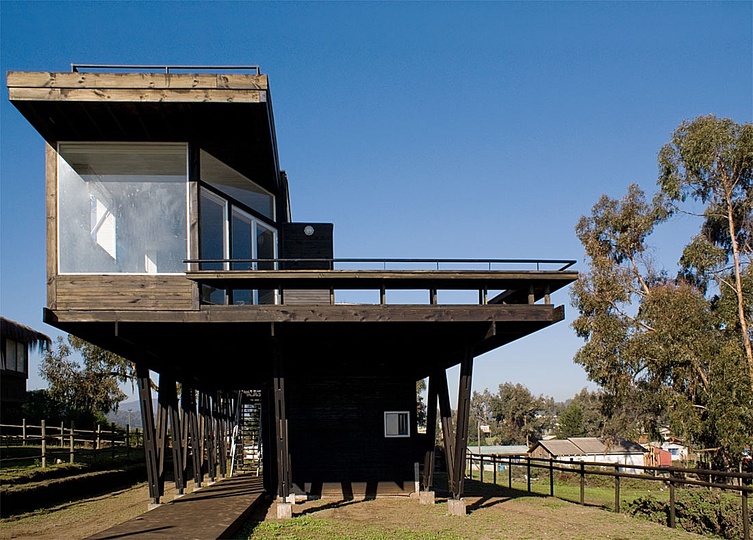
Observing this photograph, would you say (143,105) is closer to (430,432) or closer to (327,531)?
(327,531)

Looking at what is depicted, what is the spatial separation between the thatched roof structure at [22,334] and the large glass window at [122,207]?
70.7 ft

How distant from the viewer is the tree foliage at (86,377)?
1631 inches

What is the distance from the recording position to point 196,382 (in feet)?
72.8

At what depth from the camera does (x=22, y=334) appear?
33.5 m

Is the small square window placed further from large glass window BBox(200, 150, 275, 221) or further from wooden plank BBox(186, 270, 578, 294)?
wooden plank BBox(186, 270, 578, 294)

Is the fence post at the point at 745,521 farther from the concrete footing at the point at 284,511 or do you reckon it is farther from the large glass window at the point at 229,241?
the large glass window at the point at 229,241

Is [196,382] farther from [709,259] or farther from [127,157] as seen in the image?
[709,259]

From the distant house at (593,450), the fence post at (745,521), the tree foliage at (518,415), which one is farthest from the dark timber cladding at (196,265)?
the tree foliage at (518,415)

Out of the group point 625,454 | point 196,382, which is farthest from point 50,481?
point 625,454

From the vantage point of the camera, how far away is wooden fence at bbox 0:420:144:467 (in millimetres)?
19484

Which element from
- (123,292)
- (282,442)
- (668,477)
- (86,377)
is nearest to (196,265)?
(123,292)

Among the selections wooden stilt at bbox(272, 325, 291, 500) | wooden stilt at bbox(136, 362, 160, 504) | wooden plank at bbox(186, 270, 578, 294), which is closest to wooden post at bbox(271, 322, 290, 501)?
wooden stilt at bbox(272, 325, 291, 500)

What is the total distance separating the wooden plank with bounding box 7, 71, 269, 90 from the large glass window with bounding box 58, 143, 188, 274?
4.27 feet

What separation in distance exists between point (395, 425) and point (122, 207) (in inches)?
317
